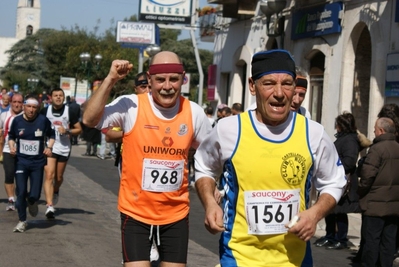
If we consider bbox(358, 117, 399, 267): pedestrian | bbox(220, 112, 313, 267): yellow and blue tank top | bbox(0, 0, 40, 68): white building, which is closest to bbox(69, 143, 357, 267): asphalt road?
bbox(358, 117, 399, 267): pedestrian

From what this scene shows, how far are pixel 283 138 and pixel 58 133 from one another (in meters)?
9.29

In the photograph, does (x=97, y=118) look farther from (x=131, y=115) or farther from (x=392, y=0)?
(x=392, y=0)

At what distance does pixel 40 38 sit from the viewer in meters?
115

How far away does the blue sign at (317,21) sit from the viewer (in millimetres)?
21359

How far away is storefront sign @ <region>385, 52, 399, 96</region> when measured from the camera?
17.9m

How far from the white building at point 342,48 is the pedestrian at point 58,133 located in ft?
21.9

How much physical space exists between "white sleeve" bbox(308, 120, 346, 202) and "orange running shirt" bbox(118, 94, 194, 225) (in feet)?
7.24

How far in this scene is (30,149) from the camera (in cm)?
1246

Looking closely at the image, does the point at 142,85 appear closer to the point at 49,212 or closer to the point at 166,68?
the point at 166,68

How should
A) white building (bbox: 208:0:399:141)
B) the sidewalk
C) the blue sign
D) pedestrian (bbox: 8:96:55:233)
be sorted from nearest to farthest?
the sidewalk → pedestrian (bbox: 8:96:55:233) → white building (bbox: 208:0:399:141) → the blue sign

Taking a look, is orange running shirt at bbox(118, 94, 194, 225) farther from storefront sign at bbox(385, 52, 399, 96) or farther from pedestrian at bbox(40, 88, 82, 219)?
storefront sign at bbox(385, 52, 399, 96)

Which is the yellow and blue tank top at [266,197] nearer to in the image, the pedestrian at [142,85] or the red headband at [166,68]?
the red headband at [166,68]

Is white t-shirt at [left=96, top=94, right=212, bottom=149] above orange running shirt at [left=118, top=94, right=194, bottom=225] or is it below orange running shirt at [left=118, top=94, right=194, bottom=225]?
above

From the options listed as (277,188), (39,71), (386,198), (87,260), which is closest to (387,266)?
(386,198)
